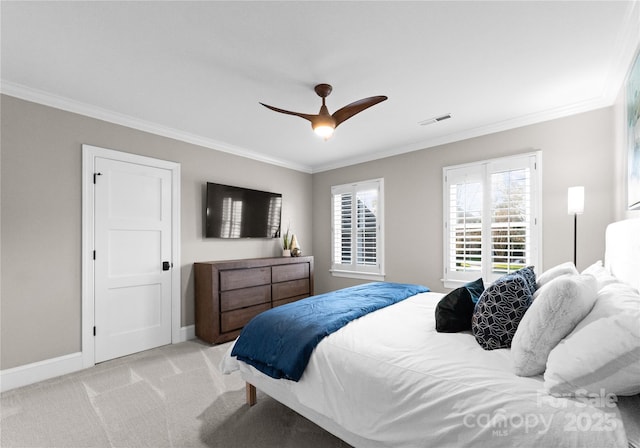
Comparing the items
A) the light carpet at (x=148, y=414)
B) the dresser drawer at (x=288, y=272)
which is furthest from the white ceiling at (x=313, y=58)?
the light carpet at (x=148, y=414)

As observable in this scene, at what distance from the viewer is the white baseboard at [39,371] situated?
2.61 metres

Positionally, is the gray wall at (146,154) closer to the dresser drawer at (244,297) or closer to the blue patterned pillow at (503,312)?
the dresser drawer at (244,297)

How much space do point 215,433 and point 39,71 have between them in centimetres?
307

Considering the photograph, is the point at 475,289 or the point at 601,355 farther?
the point at 475,289

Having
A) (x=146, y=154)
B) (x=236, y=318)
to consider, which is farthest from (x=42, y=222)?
(x=236, y=318)

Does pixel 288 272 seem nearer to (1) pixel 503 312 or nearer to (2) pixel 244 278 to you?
(2) pixel 244 278

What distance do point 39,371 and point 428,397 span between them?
11.1 feet

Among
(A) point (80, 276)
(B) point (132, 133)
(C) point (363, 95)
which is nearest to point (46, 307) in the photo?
(A) point (80, 276)

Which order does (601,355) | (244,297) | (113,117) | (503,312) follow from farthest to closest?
(244,297) < (113,117) < (503,312) < (601,355)

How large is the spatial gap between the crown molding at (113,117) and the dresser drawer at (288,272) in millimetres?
1726

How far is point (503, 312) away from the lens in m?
1.62

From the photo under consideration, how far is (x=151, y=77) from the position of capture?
2.54 m

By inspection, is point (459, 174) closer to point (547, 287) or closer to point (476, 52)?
point (476, 52)

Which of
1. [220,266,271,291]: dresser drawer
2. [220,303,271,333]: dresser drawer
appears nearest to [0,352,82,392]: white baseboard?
[220,303,271,333]: dresser drawer
